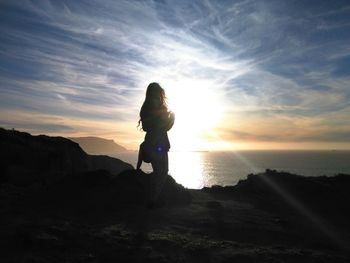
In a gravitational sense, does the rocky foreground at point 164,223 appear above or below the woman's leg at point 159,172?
below

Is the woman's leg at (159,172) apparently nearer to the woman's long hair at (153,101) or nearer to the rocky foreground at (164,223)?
the rocky foreground at (164,223)

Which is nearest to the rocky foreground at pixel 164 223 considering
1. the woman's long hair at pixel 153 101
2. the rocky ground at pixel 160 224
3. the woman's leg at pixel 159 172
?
the rocky ground at pixel 160 224

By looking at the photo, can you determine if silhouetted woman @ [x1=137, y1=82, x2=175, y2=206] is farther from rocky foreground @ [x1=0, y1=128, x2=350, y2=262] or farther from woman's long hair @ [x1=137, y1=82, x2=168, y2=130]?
rocky foreground @ [x1=0, y1=128, x2=350, y2=262]

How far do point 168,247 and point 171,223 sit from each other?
194 centimetres

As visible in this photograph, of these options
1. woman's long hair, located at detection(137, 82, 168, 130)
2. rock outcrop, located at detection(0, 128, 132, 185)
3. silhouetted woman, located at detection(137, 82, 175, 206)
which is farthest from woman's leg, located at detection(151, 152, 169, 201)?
rock outcrop, located at detection(0, 128, 132, 185)

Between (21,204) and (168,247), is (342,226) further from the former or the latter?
(21,204)

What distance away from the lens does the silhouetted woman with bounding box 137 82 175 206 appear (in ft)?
32.0

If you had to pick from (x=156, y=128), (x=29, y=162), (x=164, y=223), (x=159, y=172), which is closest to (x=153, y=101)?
(x=156, y=128)

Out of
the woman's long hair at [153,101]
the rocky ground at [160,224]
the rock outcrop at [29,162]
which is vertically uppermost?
the woman's long hair at [153,101]

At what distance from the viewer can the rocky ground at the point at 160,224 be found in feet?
18.9

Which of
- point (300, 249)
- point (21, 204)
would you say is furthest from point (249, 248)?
point (21, 204)

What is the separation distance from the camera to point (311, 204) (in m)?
12.8

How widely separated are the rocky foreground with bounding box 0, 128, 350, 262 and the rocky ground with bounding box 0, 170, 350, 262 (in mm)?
20

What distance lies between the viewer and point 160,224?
7.95 meters
